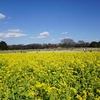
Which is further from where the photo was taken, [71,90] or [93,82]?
[93,82]

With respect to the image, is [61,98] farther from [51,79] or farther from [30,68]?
[30,68]

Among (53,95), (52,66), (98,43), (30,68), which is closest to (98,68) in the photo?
(52,66)

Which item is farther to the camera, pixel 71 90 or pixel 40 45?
pixel 40 45

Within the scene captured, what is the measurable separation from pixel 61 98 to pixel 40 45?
8043 cm

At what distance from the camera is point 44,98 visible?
5.74m

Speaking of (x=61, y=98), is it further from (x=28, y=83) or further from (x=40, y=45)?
(x=40, y=45)

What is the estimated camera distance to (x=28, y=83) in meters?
6.83

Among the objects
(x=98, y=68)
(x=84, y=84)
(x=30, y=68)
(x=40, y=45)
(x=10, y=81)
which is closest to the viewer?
(x=84, y=84)

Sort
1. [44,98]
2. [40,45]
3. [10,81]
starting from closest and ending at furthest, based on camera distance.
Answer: [44,98]
[10,81]
[40,45]

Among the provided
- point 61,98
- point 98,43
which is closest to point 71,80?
point 61,98

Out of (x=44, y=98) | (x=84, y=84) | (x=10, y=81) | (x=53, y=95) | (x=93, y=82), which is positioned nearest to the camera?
(x=53, y=95)

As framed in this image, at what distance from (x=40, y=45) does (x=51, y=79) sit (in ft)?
256

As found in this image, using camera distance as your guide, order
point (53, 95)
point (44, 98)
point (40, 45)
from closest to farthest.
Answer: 1. point (53, 95)
2. point (44, 98)
3. point (40, 45)

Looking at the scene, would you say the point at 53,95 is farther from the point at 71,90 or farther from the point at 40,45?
the point at 40,45
